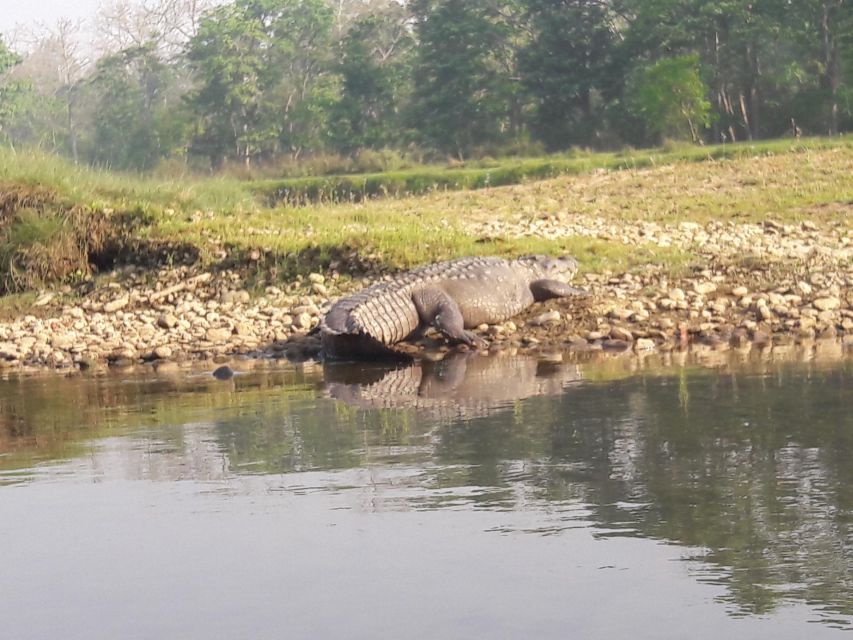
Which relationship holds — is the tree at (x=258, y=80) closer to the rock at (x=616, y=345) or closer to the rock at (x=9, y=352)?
the rock at (x=9, y=352)

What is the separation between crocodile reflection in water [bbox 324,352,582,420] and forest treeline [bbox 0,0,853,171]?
19.3 meters

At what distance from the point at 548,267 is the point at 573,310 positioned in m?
0.60

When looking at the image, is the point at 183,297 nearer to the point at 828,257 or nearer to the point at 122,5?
the point at 828,257

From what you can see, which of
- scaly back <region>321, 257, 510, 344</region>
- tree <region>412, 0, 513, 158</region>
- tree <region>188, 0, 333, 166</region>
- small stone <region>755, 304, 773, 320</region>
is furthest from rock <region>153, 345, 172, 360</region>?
tree <region>188, 0, 333, 166</region>

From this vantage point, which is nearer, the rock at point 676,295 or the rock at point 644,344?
the rock at point 644,344

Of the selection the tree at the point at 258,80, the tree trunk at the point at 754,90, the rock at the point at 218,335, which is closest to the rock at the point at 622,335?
the rock at the point at 218,335

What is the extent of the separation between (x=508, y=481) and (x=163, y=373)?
5495 millimetres

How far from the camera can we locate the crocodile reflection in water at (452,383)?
340 inches

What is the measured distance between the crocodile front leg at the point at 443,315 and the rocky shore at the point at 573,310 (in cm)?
26

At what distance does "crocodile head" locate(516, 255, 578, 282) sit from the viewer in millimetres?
12289

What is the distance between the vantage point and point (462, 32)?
48188mm

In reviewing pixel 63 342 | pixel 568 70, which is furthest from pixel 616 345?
pixel 568 70

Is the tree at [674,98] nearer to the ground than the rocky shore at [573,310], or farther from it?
farther from it

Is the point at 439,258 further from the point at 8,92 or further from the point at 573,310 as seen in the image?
the point at 8,92
